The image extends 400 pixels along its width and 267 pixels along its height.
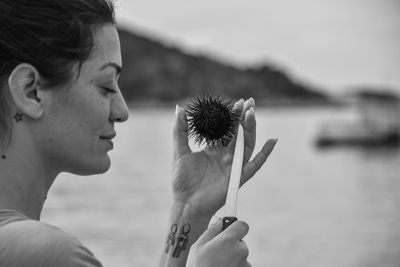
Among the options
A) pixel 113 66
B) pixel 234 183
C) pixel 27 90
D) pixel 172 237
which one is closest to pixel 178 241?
pixel 172 237

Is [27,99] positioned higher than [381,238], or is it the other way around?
[381,238]

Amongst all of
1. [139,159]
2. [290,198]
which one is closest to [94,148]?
[290,198]

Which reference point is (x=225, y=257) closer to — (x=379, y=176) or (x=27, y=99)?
(x=27, y=99)

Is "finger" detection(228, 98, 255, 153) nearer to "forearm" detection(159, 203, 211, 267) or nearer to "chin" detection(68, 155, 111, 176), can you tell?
"forearm" detection(159, 203, 211, 267)

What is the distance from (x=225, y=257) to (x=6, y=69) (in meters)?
0.81

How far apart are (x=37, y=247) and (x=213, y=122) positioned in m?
0.87

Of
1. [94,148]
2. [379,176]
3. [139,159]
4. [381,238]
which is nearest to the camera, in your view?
[94,148]

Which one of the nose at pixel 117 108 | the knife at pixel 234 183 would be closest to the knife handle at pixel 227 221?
the knife at pixel 234 183

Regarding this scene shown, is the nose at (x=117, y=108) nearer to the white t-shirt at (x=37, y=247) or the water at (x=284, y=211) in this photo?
the white t-shirt at (x=37, y=247)

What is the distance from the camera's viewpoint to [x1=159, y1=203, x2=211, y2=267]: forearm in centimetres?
249

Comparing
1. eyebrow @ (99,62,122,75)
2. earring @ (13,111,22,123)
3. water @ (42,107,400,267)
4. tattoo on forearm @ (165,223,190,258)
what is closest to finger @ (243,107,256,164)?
tattoo on forearm @ (165,223,190,258)

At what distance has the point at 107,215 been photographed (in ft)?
154

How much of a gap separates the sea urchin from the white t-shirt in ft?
2.54

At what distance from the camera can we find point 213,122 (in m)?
2.52
